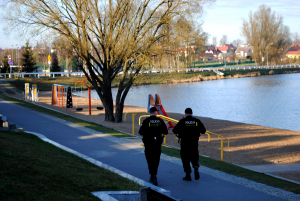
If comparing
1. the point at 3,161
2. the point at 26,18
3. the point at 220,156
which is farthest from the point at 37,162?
the point at 26,18

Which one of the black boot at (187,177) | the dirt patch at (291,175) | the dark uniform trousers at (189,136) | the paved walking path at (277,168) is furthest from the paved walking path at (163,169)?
the paved walking path at (277,168)

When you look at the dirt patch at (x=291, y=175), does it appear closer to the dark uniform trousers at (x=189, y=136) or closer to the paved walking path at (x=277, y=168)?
the paved walking path at (x=277, y=168)

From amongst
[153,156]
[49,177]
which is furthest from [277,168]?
[49,177]

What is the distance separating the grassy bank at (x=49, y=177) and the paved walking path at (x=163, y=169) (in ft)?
3.46

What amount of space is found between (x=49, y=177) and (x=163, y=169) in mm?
3435

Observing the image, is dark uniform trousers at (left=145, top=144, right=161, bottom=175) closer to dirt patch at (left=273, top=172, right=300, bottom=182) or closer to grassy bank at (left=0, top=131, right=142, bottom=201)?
grassy bank at (left=0, top=131, right=142, bottom=201)

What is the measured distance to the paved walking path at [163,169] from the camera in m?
6.55

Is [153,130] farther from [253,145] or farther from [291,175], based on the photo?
[253,145]

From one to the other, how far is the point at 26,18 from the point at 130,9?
5.96 m

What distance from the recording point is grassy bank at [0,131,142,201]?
→ 4.81 m

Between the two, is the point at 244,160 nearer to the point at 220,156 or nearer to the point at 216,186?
the point at 220,156

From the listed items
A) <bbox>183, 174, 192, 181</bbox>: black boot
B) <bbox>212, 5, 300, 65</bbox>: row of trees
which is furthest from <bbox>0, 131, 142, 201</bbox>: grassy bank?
<bbox>212, 5, 300, 65</bbox>: row of trees

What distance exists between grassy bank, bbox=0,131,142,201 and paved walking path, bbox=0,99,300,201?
106cm

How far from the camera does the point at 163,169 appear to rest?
27.6 ft
